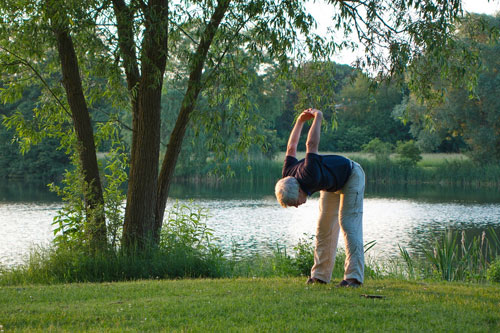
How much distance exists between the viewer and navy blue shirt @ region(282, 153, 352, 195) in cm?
498

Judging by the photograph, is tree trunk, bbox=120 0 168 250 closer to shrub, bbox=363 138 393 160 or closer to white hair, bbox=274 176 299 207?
white hair, bbox=274 176 299 207

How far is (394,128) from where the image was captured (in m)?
58.2

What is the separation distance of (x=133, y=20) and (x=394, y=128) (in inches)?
2086

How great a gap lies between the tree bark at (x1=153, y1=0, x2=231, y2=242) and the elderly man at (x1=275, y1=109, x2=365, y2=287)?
10.7ft

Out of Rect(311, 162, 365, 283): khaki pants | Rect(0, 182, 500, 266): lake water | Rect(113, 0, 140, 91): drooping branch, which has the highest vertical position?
Rect(113, 0, 140, 91): drooping branch

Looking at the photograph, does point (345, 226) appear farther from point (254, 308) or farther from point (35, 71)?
point (35, 71)

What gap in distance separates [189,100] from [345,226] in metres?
3.77

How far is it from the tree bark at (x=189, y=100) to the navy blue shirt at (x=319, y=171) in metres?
3.39

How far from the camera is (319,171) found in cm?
505

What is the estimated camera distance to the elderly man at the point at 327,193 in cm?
498

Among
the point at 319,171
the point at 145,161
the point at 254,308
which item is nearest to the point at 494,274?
the point at 319,171

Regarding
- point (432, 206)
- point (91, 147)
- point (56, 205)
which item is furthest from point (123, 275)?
point (432, 206)

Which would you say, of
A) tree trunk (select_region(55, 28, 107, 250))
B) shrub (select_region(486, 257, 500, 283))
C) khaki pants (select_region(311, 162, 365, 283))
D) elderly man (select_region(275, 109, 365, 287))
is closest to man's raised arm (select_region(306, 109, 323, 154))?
elderly man (select_region(275, 109, 365, 287))

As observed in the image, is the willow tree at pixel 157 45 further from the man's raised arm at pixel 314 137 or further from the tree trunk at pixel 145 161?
the man's raised arm at pixel 314 137
